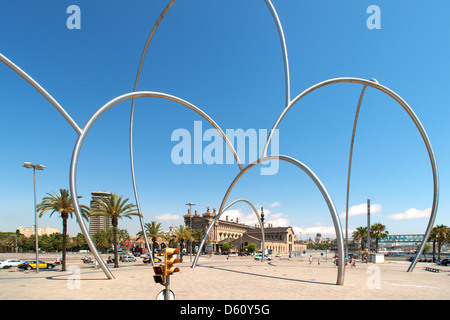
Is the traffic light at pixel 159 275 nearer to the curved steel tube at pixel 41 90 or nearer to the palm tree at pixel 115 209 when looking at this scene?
the curved steel tube at pixel 41 90

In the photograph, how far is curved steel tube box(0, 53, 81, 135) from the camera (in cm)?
1765

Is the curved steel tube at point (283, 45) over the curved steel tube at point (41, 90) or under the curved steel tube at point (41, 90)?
over

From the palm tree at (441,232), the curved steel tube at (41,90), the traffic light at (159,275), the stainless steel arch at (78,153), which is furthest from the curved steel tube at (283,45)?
the palm tree at (441,232)

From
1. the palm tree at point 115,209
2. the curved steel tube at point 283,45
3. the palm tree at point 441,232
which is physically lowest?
the palm tree at point 441,232

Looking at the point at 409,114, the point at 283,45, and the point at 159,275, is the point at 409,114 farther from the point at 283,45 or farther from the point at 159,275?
the point at 159,275

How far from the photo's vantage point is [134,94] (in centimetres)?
2277

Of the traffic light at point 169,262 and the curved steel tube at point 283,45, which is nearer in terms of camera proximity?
the traffic light at point 169,262

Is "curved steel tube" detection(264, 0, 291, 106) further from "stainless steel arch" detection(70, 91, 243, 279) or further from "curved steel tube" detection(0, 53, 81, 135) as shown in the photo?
"curved steel tube" detection(0, 53, 81, 135)

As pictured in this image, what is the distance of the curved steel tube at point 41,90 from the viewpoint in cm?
1765

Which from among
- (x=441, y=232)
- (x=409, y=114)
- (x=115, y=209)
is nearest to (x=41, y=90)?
(x=115, y=209)

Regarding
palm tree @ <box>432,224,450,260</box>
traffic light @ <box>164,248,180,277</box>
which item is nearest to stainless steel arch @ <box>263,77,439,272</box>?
traffic light @ <box>164,248,180,277</box>

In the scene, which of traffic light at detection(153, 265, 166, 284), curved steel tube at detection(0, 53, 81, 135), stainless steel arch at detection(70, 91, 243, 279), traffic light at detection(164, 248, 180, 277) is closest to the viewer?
traffic light at detection(153, 265, 166, 284)
